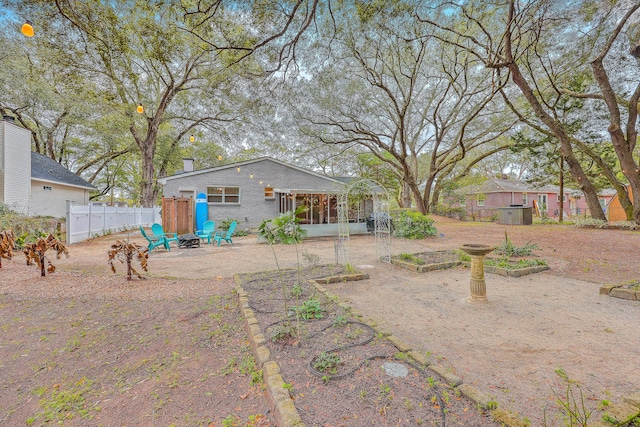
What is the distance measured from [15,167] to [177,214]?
22.4 ft

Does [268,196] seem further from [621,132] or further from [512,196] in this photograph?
[512,196]

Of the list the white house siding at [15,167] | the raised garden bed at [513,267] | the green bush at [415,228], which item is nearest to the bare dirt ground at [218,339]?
the raised garden bed at [513,267]

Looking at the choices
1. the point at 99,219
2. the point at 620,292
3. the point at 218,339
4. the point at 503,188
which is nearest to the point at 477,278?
the point at 620,292

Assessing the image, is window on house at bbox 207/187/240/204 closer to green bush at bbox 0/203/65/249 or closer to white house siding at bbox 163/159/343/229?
white house siding at bbox 163/159/343/229

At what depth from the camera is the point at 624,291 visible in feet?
13.2

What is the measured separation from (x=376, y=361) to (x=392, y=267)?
412cm

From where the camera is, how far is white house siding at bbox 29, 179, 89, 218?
532 inches

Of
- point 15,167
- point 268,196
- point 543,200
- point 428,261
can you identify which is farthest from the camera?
point 543,200

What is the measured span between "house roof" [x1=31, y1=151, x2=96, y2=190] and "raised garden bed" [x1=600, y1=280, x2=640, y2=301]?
20088 mm

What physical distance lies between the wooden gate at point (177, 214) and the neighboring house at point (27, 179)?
10.1 feet

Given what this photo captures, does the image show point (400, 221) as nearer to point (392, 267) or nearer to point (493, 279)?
point (392, 267)

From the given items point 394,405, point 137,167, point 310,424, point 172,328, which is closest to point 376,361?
point 394,405

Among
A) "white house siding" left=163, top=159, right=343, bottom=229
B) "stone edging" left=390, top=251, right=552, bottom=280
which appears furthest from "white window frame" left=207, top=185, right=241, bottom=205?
"stone edging" left=390, top=251, right=552, bottom=280

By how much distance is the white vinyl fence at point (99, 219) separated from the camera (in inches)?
391
